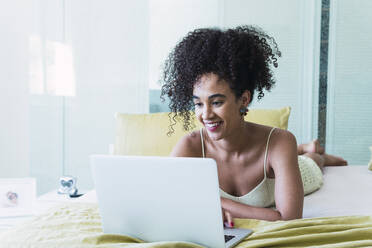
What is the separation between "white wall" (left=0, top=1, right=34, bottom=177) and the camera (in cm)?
345

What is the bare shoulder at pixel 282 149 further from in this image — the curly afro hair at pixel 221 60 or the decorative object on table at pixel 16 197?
the decorative object on table at pixel 16 197

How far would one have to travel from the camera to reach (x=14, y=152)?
354cm

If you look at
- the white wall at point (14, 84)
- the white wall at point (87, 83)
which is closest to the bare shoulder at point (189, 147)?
the white wall at point (87, 83)

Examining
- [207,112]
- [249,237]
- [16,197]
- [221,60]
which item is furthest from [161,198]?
[16,197]

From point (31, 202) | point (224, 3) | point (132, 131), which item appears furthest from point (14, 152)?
point (224, 3)

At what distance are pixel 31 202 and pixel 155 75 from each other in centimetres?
133

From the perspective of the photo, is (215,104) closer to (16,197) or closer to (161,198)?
(161,198)

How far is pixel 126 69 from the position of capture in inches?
129

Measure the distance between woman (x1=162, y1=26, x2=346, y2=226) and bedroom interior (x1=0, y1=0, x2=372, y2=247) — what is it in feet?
2.15

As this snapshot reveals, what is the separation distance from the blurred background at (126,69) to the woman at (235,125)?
1.49 m

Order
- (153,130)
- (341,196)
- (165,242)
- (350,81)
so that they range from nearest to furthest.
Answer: (165,242) → (341,196) → (153,130) → (350,81)

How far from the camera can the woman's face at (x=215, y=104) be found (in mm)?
1404

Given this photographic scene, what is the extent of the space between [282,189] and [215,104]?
0.35 metres

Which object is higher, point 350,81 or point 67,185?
point 350,81
